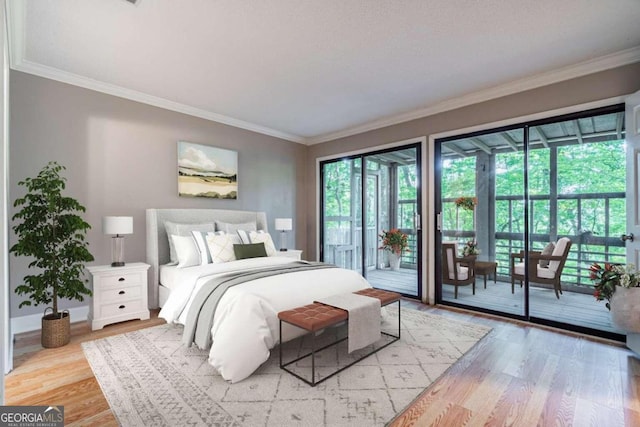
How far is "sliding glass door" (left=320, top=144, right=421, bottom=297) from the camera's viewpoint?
460cm

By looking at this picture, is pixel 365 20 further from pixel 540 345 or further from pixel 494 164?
pixel 540 345

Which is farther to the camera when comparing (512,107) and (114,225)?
(512,107)

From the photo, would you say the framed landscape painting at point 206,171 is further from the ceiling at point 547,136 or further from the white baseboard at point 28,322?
the ceiling at point 547,136

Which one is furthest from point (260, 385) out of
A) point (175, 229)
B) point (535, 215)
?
point (535, 215)

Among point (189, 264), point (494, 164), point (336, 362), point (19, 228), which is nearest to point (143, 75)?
point (19, 228)

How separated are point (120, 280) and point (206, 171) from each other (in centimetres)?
182

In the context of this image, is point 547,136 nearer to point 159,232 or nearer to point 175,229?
point 175,229

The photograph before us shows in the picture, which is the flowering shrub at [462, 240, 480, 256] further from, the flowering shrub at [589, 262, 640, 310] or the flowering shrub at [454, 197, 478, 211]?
the flowering shrub at [589, 262, 640, 310]

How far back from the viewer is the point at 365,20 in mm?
2363

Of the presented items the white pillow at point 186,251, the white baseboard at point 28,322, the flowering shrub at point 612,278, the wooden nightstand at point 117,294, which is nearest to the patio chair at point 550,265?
the flowering shrub at point 612,278

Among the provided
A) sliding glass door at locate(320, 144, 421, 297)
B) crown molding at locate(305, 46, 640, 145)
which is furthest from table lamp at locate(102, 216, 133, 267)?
crown molding at locate(305, 46, 640, 145)

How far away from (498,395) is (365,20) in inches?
111

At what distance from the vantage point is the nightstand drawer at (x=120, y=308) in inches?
124

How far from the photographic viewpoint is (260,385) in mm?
2082
